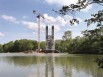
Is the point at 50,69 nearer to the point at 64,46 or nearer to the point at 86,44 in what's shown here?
the point at 86,44

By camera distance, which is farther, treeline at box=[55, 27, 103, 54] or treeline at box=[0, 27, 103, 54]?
treeline at box=[0, 27, 103, 54]

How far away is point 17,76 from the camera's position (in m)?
29.5

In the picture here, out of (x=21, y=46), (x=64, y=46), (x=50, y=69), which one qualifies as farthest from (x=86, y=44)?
(x=21, y=46)

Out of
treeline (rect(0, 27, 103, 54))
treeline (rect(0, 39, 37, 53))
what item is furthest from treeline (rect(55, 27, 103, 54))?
treeline (rect(0, 39, 37, 53))

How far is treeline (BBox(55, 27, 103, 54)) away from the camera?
34.4 ft

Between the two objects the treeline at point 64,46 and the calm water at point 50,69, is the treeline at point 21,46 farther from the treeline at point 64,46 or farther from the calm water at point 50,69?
the calm water at point 50,69

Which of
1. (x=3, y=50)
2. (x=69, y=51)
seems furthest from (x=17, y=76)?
(x=3, y=50)

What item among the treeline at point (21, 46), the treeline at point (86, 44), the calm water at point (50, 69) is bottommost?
the calm water at point (50, 69)

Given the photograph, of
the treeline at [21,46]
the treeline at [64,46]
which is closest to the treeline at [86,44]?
the treeline at [64,46]

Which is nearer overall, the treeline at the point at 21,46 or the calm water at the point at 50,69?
the calm water at the point at 50,69

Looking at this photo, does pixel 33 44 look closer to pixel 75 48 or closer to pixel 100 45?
pixel 75 48

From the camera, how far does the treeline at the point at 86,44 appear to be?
10.5 m

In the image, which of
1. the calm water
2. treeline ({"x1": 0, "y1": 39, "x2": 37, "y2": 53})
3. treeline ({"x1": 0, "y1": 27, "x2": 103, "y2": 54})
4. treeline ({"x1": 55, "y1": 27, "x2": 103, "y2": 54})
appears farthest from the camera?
treeline ({"x1": 0, "y1": 39, "x2": 37, "y2": 53})

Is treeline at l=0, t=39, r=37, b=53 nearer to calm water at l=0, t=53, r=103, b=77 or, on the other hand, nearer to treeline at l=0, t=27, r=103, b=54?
treeline at l=0, t=27, r=103, b=54
